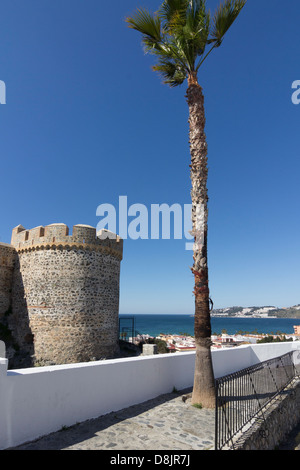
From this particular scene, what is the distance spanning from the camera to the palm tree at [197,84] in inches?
280

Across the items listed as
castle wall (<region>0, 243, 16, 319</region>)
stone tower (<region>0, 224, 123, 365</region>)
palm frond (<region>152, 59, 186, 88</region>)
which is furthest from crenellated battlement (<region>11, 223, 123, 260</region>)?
palm frond (<region>152, 59, 186, 88</region>)

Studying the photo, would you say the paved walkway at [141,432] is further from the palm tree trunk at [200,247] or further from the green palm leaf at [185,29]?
the green palm leaf at [185,29]

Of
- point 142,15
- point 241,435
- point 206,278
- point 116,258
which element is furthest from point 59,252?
point 241,435

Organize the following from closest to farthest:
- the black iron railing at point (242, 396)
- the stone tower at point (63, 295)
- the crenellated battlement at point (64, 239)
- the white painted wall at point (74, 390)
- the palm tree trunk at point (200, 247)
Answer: the white painted wall at point (74, 390), the black iron railing at point (242, 396), the palm tree trunk at point (200, 247), the stone tower at point (63, 295), the crenellated battlement at point (64, 239)

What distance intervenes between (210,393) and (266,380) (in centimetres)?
170

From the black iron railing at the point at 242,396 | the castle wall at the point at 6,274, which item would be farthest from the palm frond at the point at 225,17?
the castle wall at the point at 6,274

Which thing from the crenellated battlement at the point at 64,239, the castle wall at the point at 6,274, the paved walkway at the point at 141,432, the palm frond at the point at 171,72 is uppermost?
the palm frond at the point at 171,72

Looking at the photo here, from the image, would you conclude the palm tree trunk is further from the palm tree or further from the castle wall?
the castle wall

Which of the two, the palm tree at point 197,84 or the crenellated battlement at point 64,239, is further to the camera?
the crenellated battlement at point 64,239

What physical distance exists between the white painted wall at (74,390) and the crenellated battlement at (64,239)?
8392 millimetres

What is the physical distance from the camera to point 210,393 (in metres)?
6.70

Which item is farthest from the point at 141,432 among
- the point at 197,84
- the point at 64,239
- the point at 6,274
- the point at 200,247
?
the point at 6,274

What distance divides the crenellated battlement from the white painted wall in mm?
8392
